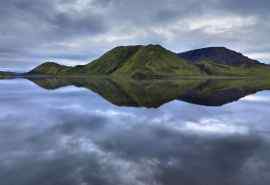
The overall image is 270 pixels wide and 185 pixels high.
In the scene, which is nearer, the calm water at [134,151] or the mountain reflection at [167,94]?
the calm water at [134,151]

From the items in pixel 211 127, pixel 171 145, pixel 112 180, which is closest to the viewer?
pixel 112 180

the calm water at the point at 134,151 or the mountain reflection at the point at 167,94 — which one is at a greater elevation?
the calm water at the point at 134,151

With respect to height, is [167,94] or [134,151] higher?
[134,151]

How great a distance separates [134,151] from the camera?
789 inches

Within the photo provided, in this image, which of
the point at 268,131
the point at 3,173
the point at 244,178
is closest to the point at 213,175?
the point at 244,178

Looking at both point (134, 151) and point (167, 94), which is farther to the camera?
point (167, 94)

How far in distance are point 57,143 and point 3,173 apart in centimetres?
732

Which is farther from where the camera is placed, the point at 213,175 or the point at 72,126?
the point at 72,126

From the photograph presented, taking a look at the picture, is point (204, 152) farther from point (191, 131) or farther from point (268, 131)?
point (268, 131)

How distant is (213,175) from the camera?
14.8 meters

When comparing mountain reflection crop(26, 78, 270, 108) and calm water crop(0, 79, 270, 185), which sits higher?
calm water crop(0, 79, 270, 185)

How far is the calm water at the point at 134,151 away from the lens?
47.8 ft

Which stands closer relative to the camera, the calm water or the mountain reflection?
the calm water

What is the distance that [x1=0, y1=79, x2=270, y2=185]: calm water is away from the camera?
14570 mm
